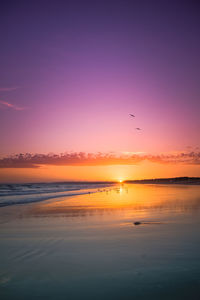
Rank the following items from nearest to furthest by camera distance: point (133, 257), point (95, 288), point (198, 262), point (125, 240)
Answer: point (95, 288)
point (198, 262)
point (133, 257)
point (125, 240)

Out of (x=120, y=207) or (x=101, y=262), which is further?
(x=120, y=207)

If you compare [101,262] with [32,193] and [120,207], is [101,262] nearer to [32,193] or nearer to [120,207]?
[120,207]

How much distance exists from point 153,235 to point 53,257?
372 cm

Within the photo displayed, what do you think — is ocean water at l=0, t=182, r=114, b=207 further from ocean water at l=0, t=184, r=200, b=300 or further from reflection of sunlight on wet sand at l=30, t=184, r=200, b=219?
ocean water at l=0, t=184, r=200, b=300

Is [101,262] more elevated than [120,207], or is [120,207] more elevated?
[101,262]

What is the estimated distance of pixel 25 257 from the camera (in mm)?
6000

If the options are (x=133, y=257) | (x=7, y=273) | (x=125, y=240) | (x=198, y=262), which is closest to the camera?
(x=7, y=273)

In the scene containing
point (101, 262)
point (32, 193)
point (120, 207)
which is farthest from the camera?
point (32, 193)

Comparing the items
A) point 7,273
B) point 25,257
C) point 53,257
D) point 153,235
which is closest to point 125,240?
point 153,235

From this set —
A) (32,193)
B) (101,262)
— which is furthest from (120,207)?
(32,193)

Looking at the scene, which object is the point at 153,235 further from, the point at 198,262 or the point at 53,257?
the point at 53,257

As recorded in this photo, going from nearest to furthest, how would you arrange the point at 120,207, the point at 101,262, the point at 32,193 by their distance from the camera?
the point at 101,262, the point at 120,207, the point at 32,193

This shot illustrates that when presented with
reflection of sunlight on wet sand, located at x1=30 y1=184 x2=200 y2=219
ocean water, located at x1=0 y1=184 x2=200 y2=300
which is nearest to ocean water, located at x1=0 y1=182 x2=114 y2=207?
reflection of sunlight on wet sand, located at x1=30 y1=184 x2=200 y2=219

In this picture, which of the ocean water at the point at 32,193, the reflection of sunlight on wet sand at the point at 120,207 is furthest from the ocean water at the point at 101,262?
the ocean water at the point at 32,193
